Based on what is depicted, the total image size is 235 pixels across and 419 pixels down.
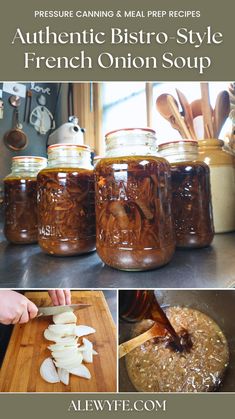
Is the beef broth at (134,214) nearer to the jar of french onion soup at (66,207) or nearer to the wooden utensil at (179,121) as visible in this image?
the jar of french onion soup at (66,207)

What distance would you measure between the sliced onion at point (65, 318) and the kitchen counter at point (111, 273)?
54 millimetres

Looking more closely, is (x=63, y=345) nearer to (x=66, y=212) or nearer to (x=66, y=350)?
(x=66, y=350)

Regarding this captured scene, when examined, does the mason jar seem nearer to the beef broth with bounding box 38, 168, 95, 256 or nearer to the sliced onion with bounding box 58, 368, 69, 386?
the beef broth with bounding box 38, 168, 95, 256

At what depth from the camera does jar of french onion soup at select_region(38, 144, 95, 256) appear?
0.40m

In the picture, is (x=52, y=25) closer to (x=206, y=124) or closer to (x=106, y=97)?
(x=106, y=97)

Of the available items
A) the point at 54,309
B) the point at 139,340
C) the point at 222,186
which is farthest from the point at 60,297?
the point at 222,186

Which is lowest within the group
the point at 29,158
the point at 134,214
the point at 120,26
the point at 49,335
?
the point at 49,335

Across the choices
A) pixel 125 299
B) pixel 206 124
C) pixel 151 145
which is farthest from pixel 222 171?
pixel 125 299

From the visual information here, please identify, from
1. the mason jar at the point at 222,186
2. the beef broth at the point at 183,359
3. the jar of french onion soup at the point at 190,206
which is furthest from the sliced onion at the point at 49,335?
the mason jar at the point at 222,186

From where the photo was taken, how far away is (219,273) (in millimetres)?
350

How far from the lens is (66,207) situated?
0.40 metres
